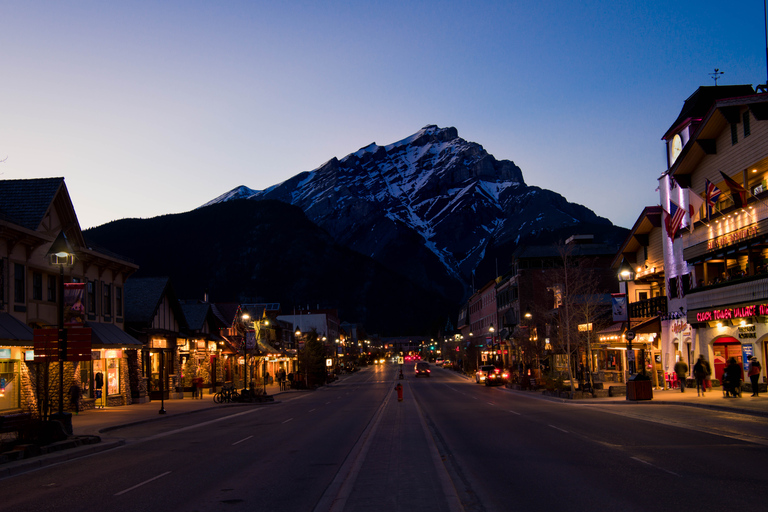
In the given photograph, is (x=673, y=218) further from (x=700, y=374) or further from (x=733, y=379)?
(x=733, y=379)

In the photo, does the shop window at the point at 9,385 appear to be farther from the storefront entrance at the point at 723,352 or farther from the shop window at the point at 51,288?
the storefront entrance at the point at 723,352

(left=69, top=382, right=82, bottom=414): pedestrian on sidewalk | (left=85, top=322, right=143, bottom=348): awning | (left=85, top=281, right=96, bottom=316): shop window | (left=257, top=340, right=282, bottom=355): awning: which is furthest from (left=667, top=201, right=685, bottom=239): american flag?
(left=257, top=340, right=282, bottom=355): awning

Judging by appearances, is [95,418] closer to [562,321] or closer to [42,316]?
[42,316]

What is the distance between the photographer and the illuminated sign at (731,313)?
31.4 m

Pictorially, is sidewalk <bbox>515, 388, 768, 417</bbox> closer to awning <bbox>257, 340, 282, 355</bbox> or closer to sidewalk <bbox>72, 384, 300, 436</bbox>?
sidewalk <bbox>72, 384, 300, 436</bbox>

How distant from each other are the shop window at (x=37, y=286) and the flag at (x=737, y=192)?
105 feet

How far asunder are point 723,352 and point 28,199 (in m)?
36.8

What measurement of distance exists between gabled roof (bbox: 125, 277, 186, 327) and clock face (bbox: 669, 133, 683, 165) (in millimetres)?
33566

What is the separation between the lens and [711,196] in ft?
119

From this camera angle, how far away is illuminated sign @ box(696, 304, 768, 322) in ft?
103

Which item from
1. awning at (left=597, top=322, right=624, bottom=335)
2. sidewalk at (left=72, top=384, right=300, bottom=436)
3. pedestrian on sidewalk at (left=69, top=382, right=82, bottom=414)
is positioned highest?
awning at (left=597, top=322, right=624, bottom=335)

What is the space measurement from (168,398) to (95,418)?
17.5 metres

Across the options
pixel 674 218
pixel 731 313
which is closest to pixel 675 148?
pixel 674 218

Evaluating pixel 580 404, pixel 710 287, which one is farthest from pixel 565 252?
pixel 580 404
